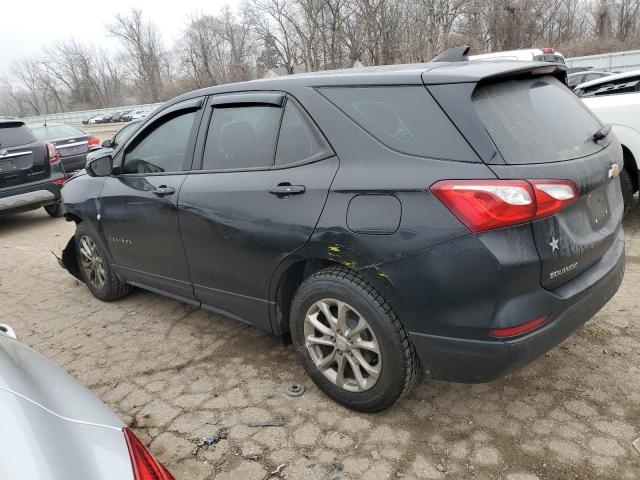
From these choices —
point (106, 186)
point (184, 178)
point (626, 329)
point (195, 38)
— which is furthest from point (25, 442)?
point (195, 38)

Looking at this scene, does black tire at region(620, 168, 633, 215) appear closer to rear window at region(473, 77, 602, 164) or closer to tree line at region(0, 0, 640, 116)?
rear window at region(473, 77, 602, 164)

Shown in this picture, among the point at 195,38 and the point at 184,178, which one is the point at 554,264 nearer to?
the point at 184,178

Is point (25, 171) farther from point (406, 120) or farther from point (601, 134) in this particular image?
point (601, 134)

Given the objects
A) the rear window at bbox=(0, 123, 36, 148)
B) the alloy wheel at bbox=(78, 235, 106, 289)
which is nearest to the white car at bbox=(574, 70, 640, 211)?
the alloy wheel at bbox=(78, 235, 106, 289)

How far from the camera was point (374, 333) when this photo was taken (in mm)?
2396

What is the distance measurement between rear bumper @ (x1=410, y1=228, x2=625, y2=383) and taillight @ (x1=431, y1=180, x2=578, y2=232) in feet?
1.25

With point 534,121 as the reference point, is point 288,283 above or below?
below

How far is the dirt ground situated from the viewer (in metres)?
2.30

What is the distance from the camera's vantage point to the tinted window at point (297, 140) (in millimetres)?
2598

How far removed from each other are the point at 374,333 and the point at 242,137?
142 centimetres

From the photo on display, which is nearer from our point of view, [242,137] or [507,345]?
[507,345]

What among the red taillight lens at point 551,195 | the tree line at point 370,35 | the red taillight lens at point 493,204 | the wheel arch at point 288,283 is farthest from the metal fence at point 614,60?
the red taillight lens at point 493,204

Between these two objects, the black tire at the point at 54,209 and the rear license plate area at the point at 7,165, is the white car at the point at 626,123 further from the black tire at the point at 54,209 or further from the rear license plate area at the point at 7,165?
the black tire at the point at 54,209

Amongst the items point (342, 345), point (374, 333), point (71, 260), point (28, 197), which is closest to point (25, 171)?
point (28, 197)
